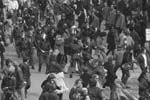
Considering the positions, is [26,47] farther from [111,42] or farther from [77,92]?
[77,92]

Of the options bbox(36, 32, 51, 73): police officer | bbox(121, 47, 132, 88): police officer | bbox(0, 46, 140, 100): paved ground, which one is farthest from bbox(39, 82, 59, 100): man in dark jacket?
bbox(36, 32, 51, 73): police officer

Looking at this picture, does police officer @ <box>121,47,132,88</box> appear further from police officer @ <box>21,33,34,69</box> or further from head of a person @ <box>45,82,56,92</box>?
head of a person @ <box>45,82,56,92</box>

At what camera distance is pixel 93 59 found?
70.7 ft

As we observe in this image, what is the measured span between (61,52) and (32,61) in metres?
1.94

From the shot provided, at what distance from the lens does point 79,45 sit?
78.8 ft

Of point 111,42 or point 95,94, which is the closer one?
point 95,94

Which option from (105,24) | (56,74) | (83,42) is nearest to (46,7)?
(105,24)

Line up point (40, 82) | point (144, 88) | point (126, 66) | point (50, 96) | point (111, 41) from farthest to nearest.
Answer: point (111, 41) → point (40, 82) → point (126, 66) → point (144, 88) → point (50, 96)

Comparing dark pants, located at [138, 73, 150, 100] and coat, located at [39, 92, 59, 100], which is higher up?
coat, located at [39, 92, 59, 100]

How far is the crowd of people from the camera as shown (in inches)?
703

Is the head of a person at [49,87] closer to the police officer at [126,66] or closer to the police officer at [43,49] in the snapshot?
the police officer at [126,66]

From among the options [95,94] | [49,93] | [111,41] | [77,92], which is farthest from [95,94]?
[111,41]

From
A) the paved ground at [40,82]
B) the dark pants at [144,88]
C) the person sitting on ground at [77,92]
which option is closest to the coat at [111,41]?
the paved ground at [40,82]

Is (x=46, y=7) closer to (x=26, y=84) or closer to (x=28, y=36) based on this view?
(x=28, y=36)
